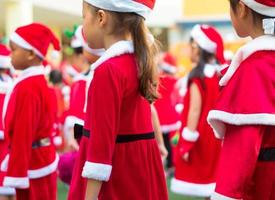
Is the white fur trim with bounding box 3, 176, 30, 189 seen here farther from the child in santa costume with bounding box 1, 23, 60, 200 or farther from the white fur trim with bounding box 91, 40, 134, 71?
the white fur trim with bounding box 91, 40, 134, 71

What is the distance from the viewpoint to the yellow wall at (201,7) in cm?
1971

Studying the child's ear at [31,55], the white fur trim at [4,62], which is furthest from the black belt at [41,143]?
the white fur trim at [4,62]

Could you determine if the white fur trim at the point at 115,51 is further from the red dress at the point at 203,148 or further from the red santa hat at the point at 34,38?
the red dress at the point at 203,148

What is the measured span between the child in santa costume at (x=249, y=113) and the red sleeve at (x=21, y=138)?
161 centimetres

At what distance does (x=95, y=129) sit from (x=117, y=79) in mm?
226

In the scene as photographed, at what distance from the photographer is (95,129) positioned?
2.08m

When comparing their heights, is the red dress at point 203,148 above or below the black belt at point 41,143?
below

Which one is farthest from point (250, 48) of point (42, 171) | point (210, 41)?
point (210, 41)

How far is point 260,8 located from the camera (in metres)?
1.90

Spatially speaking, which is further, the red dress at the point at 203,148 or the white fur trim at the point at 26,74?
the red dress at the point at 203,148

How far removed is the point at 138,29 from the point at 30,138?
51.2 inches

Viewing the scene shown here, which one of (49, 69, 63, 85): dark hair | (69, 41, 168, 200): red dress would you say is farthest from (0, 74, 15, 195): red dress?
(49, 69, 63, 85): dark hair

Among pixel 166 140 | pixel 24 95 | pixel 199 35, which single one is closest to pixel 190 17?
pixel 166 140

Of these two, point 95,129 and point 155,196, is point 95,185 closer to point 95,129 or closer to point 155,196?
point 95,129
